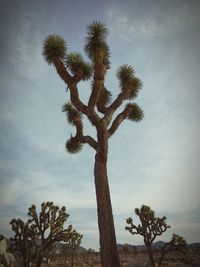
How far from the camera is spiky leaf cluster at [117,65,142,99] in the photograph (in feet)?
29.1

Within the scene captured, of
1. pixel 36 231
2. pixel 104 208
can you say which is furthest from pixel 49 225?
pixel 104 208

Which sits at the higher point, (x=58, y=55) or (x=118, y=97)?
(x=58, y=55)

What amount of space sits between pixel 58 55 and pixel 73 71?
864 mm

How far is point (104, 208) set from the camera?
5.85 m

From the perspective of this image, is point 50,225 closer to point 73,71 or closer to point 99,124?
point 99,124

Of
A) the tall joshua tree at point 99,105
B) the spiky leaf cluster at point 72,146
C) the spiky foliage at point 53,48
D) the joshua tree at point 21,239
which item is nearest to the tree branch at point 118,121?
the tall joshua tree at point 99,105

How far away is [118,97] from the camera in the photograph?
8.48 meters

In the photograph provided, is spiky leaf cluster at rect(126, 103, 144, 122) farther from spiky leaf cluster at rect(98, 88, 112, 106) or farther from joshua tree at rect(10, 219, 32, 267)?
joshua tree at rect(10, 219, 32, 267)

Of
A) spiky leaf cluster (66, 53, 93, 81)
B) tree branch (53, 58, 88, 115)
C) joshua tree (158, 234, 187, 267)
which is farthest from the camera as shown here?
joshua tree (158, 234, 187, 267)

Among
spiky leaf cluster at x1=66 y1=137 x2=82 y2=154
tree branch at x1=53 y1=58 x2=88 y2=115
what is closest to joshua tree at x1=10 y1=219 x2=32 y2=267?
spiky leaf cluster at x1=66 y1=137 x2=82 y2=154

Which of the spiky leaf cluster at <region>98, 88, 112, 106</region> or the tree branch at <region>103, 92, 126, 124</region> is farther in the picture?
the spiky leaf cluster at <region>98, 88, 112, 106</region>

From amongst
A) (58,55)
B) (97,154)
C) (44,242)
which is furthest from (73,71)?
(44,242)

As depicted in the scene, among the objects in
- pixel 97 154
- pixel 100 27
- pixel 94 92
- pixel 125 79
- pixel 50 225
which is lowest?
pixel 50 225

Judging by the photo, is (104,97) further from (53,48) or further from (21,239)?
(21,239)
